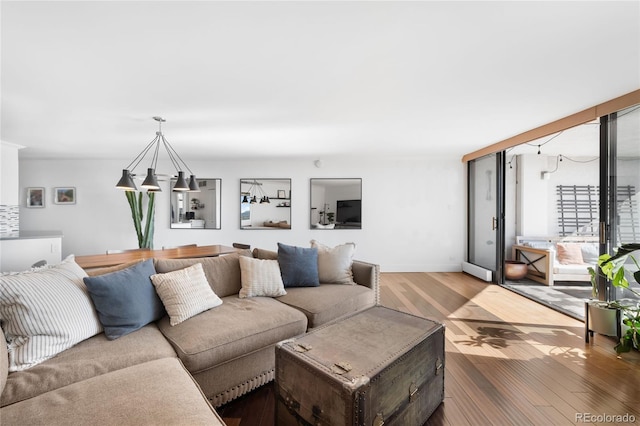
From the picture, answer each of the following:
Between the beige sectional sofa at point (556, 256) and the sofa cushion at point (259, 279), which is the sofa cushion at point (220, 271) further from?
the beige sectional sofa at point (556, 256)

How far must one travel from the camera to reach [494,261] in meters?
4.61

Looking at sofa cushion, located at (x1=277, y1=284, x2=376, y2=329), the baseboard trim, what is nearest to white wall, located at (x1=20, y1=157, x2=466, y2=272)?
the baseboard trim

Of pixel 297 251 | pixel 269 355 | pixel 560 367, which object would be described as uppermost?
Answer: pixel 297 251

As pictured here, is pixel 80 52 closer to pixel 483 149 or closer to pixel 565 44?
pixel 565 44

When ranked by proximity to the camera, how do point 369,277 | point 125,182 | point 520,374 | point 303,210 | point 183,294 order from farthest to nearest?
1. point 303,210
2. point 125,182
3. point 369,277
4. point 520,374
5. point 183,294

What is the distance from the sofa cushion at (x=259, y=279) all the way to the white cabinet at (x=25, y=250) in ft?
13.5

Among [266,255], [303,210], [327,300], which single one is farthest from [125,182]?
[303,210]

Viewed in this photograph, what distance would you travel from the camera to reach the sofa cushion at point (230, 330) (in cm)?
155

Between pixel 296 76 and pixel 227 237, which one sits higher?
pixel 296 76

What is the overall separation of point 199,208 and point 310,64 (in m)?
4.44

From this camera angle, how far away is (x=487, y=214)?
15.6 feet

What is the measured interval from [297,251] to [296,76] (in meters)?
1.62

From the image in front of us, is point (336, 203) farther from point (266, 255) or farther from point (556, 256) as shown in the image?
point (556, 256)

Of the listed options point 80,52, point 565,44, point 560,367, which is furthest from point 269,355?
point 565,44
